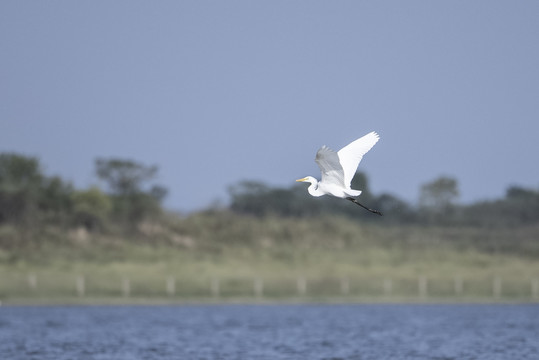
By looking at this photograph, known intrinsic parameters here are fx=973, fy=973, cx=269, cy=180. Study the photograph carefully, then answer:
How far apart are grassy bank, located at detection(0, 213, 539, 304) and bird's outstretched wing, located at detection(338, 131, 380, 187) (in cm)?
3499

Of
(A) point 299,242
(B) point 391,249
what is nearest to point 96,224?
(A) point 299,242

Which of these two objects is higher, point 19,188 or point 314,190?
point 19,188

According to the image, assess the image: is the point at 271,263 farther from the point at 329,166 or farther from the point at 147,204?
the point at 329,166

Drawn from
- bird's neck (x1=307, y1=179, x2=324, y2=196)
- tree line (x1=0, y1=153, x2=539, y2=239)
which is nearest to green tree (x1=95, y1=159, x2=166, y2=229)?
tree line (x1=0, y1=153, x2=539, y2=239)

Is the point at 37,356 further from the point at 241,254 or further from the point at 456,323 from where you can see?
the point at 241,254

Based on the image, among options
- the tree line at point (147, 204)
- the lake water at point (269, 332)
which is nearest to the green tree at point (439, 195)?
the tree line at point (147, 204)

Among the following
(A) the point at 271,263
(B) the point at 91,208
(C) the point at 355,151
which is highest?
(B) the point at 91,208

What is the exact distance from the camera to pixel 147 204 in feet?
283

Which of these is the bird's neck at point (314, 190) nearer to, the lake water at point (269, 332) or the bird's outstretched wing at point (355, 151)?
the bird's outstretched wing at point (355, 151)

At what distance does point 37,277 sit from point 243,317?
1905cm

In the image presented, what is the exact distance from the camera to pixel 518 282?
63.2 m

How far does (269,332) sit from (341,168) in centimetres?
1769

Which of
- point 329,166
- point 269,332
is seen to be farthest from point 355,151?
point 269,332

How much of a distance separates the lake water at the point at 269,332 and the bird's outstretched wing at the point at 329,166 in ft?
30.9
